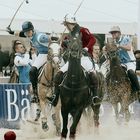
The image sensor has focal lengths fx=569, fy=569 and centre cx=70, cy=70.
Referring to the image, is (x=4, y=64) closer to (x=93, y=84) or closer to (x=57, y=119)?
(x=57, y=119)

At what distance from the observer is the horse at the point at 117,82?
13.0m

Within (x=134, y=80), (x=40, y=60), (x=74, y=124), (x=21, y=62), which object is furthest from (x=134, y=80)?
(x=74, y=124)

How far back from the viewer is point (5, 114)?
1366 centimetres

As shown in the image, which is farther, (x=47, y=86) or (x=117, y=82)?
(x=117, y=82)

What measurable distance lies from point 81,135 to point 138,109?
4089 millimetres

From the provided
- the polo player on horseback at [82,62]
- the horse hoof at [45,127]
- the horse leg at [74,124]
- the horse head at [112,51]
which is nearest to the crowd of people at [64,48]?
the polo player on horseback at [82,62]

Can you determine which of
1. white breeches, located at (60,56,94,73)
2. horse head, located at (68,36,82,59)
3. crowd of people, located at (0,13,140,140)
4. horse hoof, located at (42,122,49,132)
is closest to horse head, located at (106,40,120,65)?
crowd of people, located at (0,13,140,140)

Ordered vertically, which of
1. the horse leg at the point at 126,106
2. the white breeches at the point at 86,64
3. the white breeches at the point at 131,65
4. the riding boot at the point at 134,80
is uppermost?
the white breeches at the point at 86,64

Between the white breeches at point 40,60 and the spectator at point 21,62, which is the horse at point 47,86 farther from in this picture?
the spectator at point 21,62

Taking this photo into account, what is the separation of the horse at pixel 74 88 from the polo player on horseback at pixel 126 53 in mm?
2922

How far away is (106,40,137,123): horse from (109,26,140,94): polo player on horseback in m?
0.12

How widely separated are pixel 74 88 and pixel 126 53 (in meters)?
3.70

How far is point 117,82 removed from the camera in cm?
1326

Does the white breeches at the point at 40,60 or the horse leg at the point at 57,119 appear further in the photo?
the white breeches at the point at 40,60
